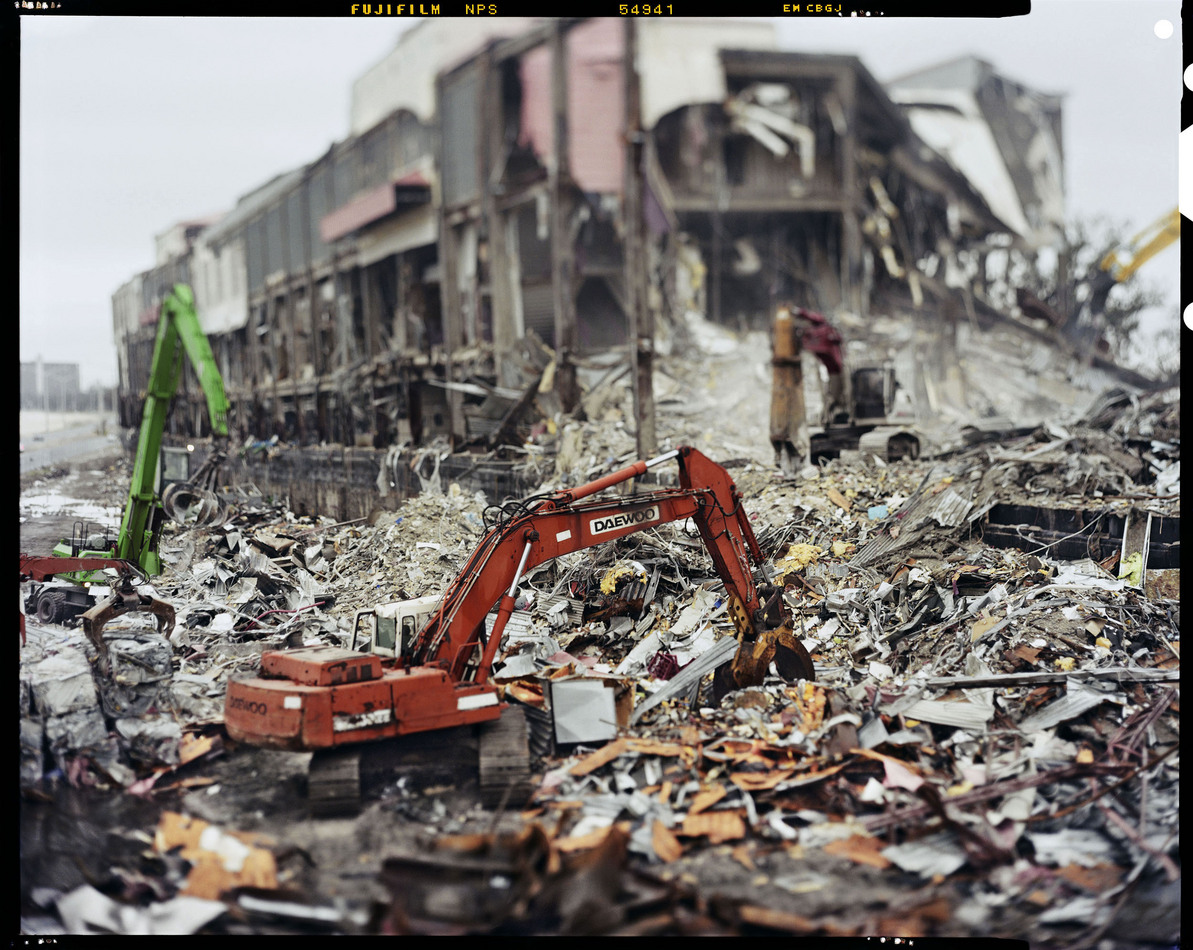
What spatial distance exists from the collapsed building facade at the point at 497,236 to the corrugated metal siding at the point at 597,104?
0.02 metres

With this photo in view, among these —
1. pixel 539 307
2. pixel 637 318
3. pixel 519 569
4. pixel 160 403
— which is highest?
pixel 539 307

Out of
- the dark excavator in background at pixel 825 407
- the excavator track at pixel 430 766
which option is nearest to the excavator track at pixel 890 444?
the dark excavator in background at pixel 825 407

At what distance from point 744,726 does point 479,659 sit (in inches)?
64.6

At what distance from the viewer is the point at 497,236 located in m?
9.43

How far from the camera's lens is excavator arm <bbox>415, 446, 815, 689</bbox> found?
5234mm

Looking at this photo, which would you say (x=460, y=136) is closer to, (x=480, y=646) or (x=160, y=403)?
(x=160, y=403)

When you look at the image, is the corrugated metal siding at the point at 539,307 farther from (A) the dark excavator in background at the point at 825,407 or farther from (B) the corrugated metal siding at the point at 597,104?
(A) the dark excavator in background at the point at 825,407

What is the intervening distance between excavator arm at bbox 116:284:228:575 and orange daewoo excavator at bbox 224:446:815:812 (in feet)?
6.16

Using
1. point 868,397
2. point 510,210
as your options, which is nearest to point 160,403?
point 510,210

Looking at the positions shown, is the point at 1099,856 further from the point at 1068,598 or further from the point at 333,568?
the point at 333,568

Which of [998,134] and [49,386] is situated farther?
[998,134]

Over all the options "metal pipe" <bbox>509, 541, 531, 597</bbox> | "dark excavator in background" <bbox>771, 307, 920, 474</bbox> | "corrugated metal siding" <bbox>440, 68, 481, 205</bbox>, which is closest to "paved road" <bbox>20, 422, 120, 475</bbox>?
"metal pipe" <bbox>509, 541, 531, 597</bbox>

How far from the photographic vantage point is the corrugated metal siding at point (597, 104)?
Result: 814 cm

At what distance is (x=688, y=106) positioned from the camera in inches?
531
